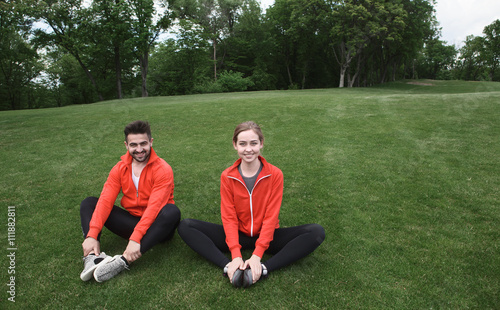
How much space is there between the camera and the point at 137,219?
11.8 ft

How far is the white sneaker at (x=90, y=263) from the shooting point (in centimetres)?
301

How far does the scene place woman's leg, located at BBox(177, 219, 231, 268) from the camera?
3.23 m

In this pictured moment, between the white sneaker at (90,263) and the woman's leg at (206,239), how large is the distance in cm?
89

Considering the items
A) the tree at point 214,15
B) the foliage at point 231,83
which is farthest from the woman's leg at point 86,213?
the tree at point 214,15

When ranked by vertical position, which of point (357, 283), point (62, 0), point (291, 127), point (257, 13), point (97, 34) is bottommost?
point (357, 283)

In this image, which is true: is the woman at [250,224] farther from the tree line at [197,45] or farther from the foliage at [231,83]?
the foliage at [231,83]

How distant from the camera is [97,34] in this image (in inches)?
1222

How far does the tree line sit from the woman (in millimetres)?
29550

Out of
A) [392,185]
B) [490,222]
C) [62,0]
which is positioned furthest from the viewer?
[62,0]

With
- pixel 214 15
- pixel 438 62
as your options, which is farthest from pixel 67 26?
pixel 438 62

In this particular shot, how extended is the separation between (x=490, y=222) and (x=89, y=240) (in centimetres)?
561

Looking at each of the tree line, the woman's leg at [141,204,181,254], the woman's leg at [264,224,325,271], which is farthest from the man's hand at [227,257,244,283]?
the tree line

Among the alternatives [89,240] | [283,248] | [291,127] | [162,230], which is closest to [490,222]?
[283,248]

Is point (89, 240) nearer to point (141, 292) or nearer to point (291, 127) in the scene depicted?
point (141, 292)
